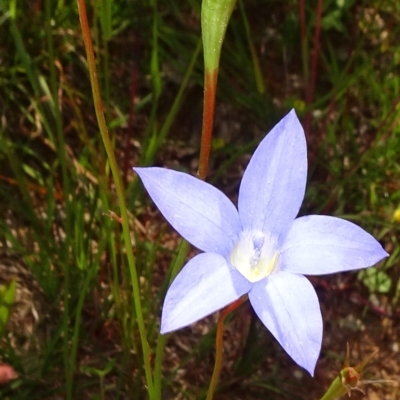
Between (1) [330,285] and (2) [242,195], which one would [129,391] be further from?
(2) [242,195]

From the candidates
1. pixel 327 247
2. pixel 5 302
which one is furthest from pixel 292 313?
pixel 5 302

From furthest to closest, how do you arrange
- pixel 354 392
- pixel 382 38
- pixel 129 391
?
pixel 382 38
pixel 354 392
pixel 129 391

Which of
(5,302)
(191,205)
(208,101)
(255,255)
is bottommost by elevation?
(5,302)

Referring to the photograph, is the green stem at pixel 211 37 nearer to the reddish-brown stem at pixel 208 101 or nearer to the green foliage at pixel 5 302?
the reddish-brown stem at pixel 208 101

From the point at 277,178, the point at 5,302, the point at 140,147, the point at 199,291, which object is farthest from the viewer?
the point at 140,147

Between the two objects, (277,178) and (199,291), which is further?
(277,178)

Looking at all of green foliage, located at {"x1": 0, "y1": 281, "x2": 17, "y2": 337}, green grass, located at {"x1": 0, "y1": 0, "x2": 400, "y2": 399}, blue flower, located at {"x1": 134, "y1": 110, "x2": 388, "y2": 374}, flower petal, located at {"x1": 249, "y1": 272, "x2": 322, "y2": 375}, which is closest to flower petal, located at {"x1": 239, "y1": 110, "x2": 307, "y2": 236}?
blue flower, located at {"x1": 134, "y1": 110, "x2": 388, "y2": 374}

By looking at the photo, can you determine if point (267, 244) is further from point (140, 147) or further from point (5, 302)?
point (140, 147)

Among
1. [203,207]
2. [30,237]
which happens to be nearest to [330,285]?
[30,237]

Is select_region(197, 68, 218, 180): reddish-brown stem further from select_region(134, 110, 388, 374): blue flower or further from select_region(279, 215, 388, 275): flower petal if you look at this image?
select_region(279, 215, 388, 275): flower petal
